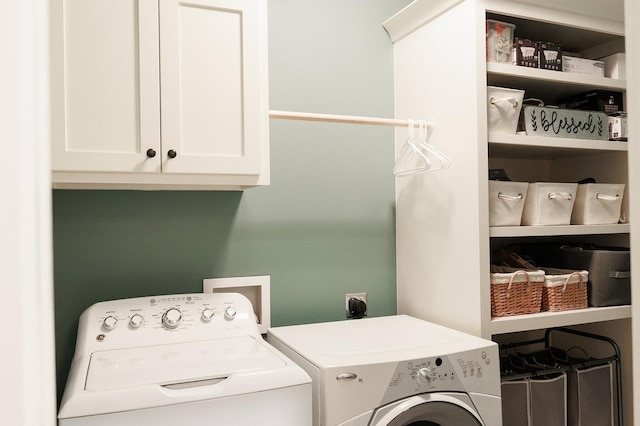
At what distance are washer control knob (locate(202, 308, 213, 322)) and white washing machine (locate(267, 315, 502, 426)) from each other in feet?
0.92

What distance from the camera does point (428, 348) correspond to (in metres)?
1.73

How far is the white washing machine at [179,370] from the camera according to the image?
128 cm

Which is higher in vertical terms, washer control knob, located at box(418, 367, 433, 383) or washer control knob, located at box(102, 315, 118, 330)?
washer control knob, located at box(102, 315, 118, 330)

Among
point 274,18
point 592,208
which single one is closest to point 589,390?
point 592,208

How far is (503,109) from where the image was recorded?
202 centimetres

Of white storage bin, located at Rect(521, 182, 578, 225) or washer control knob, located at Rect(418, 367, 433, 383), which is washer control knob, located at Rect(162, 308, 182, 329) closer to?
washer control knob, located at Rect(418, 367, 433, 383)

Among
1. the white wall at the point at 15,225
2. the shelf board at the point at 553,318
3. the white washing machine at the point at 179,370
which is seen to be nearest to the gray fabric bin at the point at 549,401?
the shelf board at the point at 553,318

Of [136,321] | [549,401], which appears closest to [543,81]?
[549,401]

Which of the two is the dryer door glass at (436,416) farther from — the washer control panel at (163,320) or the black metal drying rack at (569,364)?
the washer control panel at (163,320)

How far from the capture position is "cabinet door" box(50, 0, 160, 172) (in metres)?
1.55

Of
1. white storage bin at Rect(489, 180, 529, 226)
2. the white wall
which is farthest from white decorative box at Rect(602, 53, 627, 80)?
the white wall

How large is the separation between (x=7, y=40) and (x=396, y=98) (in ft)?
7.81

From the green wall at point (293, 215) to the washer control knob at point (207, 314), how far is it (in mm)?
256

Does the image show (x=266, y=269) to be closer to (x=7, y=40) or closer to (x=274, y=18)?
(x=274, y=18)
